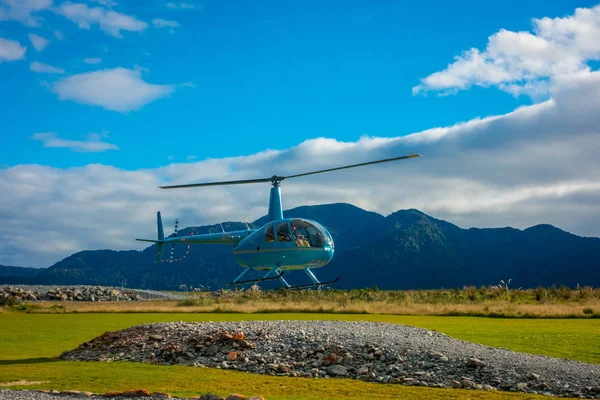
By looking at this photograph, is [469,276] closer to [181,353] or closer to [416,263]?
[416,263]

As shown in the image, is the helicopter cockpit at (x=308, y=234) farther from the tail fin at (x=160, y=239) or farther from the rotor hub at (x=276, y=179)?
the tail fin at (x=160, y=239)

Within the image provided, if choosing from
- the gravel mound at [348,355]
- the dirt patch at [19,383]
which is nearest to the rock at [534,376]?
the gravel mound at [348,355]

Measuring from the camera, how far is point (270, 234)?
901 inches

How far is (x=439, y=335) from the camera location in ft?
61.5

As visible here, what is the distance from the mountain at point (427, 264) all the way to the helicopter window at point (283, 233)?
4406 inches

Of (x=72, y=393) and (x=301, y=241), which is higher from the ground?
(x=301, y=241)

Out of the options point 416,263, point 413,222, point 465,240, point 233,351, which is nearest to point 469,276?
point 416,263

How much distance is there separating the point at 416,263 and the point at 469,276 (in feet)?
42.3

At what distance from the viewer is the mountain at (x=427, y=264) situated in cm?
14112

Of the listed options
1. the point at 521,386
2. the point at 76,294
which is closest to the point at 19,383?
the point at 521,386

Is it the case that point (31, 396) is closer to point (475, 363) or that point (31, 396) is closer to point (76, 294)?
point (475, 363)

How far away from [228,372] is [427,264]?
473 ft

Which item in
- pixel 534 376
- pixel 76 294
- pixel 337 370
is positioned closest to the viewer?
pixel 534 376

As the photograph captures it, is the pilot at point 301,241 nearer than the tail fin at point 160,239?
Yes
